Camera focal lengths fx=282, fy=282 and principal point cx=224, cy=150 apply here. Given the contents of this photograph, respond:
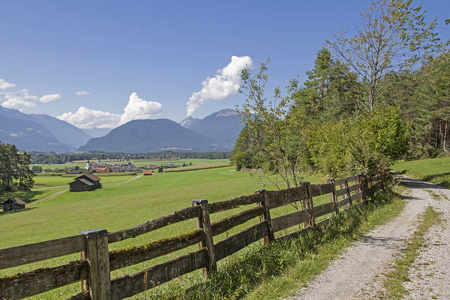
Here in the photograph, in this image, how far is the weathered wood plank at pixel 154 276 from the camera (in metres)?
4.18

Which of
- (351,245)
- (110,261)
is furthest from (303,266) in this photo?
(110,261)

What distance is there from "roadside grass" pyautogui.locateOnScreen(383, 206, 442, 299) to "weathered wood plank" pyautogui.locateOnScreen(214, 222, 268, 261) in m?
2.77

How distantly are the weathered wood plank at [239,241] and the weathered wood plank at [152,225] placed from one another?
3.40 feet

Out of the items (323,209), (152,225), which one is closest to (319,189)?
(323,209)

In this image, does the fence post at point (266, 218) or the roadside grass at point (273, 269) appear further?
the fence post at point (266, 218)

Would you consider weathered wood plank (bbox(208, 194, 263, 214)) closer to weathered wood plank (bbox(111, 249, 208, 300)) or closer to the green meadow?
weathered wood plank (bbox(111, 249, 208, 300))

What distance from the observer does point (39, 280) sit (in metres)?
3.43

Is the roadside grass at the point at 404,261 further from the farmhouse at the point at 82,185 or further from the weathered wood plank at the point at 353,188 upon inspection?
the farmhouse at the point at 82,185

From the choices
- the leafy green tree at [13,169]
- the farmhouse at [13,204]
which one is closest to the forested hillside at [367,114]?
the farmhouse at [13,204]

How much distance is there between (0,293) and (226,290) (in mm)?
3438

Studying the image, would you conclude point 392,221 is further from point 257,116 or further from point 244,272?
point 244,272

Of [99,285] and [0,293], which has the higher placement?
[0,293]

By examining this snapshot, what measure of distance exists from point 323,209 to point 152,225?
6757 millimetres

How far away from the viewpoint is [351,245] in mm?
7883
